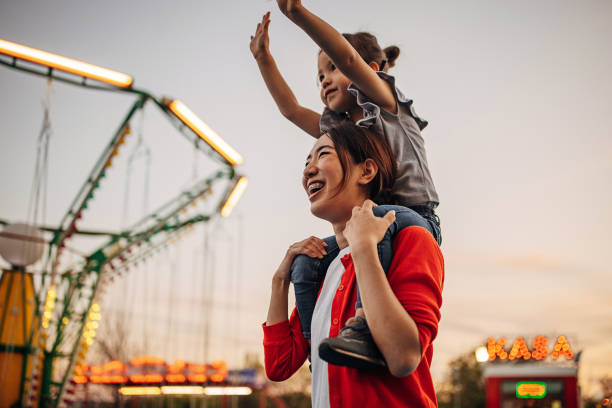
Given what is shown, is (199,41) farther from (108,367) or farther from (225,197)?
(108,367)

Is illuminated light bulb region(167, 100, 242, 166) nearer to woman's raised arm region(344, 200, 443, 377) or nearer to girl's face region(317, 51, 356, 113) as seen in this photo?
girl's face region(317, 51, 356, 113)

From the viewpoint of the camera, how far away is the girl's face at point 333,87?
6.42 ft

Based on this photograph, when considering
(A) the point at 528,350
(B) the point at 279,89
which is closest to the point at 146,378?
(A) the point at 528,350

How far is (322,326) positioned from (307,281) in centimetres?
22

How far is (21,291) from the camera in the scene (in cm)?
1060

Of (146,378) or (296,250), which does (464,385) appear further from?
(296,250)

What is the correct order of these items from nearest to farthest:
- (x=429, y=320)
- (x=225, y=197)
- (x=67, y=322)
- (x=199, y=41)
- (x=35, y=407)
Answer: (x=429, y=320), (x=199, y=41), (x=35, y=407), (x=67, y=322), (x=225, y=197)

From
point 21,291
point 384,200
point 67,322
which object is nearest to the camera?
point 384,200

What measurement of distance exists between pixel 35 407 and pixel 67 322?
6.24 feet

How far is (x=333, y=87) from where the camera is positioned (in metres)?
1.98

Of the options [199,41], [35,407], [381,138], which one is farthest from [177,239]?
[381,138]

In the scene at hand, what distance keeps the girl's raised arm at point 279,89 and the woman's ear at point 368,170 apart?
602 millimetres

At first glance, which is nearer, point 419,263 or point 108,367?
point 419,263

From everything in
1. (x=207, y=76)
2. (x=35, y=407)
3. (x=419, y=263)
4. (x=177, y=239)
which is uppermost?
(x=207, y=76)
